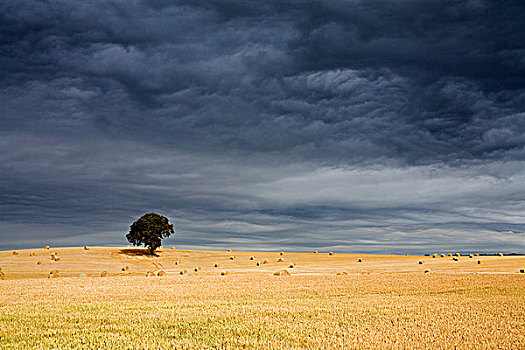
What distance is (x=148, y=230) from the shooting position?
6025cm

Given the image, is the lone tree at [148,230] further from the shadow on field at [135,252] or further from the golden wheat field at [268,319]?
the golden wheat field at [268,319]

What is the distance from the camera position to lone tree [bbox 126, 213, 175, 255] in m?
60.3

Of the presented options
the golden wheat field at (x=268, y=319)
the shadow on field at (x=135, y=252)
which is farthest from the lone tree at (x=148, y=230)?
the golden wheat field at (x=268, y=319)

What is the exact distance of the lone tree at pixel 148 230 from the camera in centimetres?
6034

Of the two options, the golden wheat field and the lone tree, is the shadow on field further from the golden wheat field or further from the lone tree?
the golden wheat field

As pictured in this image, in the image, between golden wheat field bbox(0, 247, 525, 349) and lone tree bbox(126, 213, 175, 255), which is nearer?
golden wheat field bbox(0, 247, 525, 349)

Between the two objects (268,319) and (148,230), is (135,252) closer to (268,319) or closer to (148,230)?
(148,230)

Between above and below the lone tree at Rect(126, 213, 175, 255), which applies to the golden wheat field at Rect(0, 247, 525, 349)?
below

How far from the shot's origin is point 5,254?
211 ft

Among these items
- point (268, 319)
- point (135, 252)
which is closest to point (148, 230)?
point (135, 252)

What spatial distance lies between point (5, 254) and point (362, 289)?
60619mm

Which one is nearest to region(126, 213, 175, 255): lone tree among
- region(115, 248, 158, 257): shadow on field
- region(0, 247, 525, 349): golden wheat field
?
region(115, 248, 158, 257): shadow on field

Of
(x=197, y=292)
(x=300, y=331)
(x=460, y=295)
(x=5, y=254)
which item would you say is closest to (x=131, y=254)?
(x=5, y=254)

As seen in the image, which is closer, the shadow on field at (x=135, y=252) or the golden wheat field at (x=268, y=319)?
the golden wheat field at (x=268, y=319)
